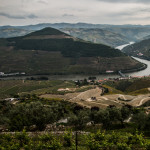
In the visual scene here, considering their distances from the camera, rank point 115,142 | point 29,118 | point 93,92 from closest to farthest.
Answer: point 115,142 → point 29,118 → point 93,92

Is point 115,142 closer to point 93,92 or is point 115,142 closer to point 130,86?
point 93,92

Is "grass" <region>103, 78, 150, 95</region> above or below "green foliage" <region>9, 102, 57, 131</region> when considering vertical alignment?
below

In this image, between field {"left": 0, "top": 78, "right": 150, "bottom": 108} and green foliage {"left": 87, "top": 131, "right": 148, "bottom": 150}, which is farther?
field {"left": 0, "top": 78, "right": 150, "bottom": 108}

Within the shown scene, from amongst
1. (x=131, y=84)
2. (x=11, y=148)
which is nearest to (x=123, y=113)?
(x=11, y=148)

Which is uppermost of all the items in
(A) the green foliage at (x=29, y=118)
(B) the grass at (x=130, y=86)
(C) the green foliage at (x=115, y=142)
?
(C) the green foliage at (x=115, y=142)

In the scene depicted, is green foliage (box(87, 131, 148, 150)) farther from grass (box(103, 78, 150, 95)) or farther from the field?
grass (box(103, 78, 150, 95))

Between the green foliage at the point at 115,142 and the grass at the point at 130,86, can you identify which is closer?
the green foliage at the point at 115,142

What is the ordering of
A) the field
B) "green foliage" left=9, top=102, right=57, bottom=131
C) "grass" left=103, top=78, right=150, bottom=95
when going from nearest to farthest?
"green foliage" left=9, top=102, right=57, bottom=131
the field
"grass" left=103, top=78, right=150, bottom=95

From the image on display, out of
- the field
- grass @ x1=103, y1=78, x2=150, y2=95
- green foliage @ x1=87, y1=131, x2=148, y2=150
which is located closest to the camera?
green foliage @ x1=87, y1=131, x2=148, y2=150

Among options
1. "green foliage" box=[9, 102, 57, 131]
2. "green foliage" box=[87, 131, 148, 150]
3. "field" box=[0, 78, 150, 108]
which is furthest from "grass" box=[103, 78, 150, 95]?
"green foliage" box=[87, 131, 148, 150]

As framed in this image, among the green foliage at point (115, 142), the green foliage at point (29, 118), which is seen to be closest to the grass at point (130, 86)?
the green foliage at point (29, 118)

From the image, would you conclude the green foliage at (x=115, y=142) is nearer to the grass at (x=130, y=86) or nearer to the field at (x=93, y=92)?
the field at (x=93, y=92)

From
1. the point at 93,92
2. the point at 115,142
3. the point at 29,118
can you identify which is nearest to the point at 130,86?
the point at 93,92
